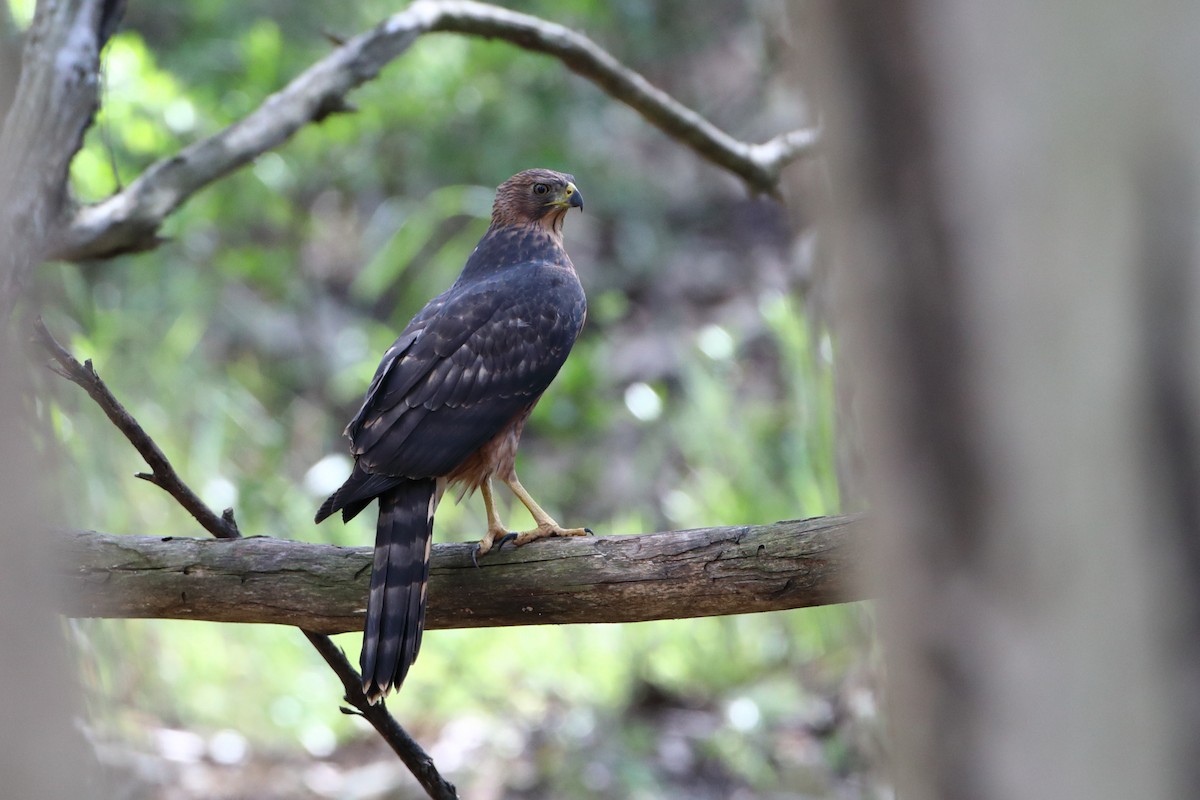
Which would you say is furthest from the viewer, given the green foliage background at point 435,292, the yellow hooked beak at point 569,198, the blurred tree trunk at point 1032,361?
the green foliage background at point 435,292

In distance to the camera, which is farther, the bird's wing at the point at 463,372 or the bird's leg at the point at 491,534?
the bird's wing at the point at 463,372

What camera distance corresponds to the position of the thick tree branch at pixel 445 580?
233 cm

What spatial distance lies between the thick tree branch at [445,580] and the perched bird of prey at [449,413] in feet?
0.37

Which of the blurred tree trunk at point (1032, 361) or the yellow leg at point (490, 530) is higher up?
the yellow leg at point (490, 530)

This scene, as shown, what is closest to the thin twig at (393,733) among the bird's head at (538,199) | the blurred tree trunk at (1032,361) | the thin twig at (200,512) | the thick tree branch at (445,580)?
the thin twig at (200,512)

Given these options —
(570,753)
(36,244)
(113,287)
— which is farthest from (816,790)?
(113,287)

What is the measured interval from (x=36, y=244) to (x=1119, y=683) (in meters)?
2.85

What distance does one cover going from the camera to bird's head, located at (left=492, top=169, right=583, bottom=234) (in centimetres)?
382

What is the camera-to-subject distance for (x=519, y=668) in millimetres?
5328

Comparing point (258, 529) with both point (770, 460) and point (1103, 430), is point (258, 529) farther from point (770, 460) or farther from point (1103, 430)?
point (1103, 430)

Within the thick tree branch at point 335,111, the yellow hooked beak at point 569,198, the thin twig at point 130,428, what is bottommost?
the thin twig at point 130,428

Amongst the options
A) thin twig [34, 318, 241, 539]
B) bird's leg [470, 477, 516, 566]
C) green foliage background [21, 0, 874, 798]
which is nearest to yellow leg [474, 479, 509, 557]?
bird's leg [470, 477, 516, 566]

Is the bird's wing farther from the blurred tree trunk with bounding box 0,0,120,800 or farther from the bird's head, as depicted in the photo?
the blurred tree trunk with bounding box 0,0,120,800

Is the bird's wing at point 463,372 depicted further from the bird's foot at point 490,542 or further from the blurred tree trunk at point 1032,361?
the blurred tree trunk at point 1032,361
